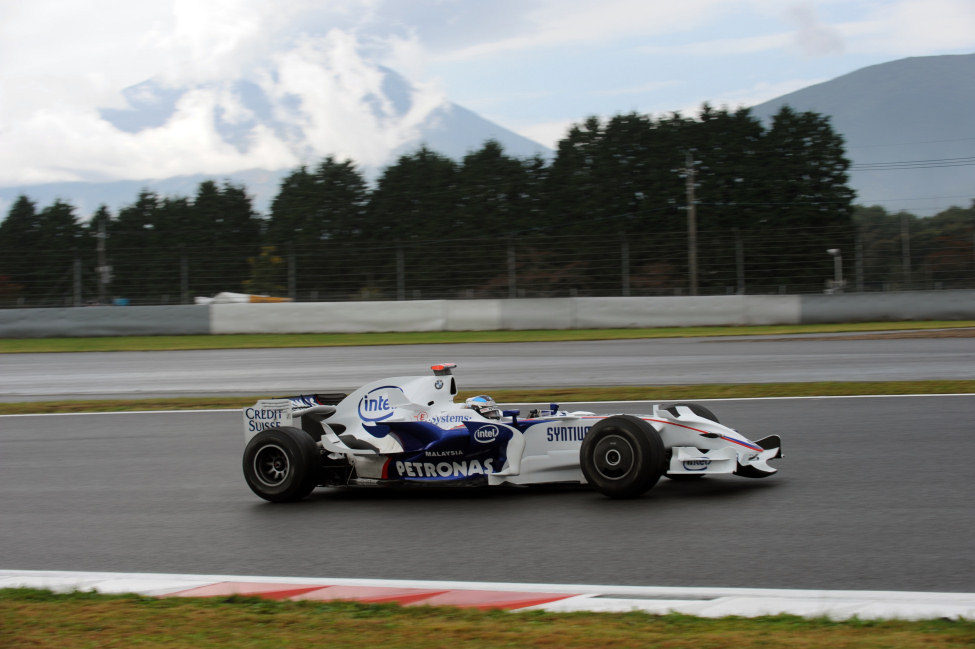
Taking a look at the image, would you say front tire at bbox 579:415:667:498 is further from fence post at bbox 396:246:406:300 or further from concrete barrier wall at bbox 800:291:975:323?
fence post at bbox 396:246:406:300

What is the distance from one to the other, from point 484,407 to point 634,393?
561 cm

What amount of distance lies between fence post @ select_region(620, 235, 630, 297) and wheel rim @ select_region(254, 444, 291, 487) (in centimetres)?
2074

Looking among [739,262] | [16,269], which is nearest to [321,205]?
[16,269]

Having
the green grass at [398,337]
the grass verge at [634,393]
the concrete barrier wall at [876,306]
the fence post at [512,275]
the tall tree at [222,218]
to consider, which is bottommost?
the grass verge at [634,393]

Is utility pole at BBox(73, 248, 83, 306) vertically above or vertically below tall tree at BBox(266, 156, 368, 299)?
below

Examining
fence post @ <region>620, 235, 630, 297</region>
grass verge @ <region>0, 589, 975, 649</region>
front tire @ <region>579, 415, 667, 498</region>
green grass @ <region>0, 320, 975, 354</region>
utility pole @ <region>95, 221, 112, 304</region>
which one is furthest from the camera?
utility pole @ <region>95, 221, 112, 304</region>

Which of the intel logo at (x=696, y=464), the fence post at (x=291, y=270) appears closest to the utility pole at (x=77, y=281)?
the fence post at (x=291, y=270)

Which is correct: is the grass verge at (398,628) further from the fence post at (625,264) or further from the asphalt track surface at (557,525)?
the fence post at (625,264)

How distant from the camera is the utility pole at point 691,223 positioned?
2731cm

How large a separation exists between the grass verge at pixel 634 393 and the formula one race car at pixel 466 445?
5.08 metres

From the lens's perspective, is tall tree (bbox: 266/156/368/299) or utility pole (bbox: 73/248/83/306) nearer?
utility pole (bbox: 73/248/83/306)

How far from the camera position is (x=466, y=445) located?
6.57 meters

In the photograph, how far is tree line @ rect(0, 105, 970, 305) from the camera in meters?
27.4

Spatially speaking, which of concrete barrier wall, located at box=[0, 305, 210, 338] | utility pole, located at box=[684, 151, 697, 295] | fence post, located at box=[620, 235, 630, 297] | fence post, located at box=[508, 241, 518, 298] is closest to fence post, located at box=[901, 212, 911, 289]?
utility pole, located at box=[684, 151, 697, 295]
